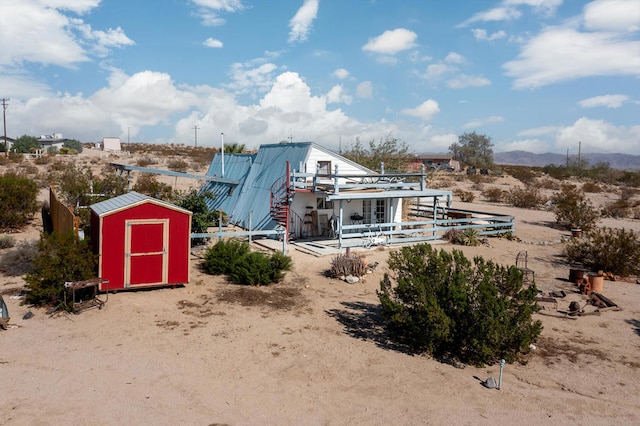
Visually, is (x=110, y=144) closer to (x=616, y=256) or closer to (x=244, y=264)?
(x=244, y=264)

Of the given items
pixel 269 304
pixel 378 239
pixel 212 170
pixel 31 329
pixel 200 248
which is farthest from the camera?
pixel 212 170

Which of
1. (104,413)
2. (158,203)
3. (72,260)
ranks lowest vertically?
(104,413)

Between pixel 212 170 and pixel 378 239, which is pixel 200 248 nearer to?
pixel 378 239

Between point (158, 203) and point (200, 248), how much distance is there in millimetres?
5580

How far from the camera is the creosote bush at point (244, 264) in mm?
13219

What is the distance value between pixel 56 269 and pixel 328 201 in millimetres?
11567

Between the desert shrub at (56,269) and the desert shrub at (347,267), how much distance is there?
6.33 metres

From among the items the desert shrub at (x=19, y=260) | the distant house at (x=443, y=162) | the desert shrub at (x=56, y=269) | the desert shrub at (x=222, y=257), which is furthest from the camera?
the distant house at (x=443, y=162)

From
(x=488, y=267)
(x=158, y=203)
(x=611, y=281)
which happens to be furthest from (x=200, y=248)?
(x=611, y=281)

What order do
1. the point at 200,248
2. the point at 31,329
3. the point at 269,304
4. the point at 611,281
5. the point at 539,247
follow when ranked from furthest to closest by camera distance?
the point at 539,247 → the point at 200,248 → the point at 611,281 → the point at 269,304 → the point at 31,329

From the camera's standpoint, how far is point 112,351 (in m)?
8.57

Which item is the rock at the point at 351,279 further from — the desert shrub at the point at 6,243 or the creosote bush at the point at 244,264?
the desert shrub at the point at 6,243

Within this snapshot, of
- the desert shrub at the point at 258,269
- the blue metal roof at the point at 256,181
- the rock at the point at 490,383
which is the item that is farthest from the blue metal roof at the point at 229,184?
the rock at the point at 490,383

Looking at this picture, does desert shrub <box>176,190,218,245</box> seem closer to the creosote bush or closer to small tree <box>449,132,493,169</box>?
the creosote bush
